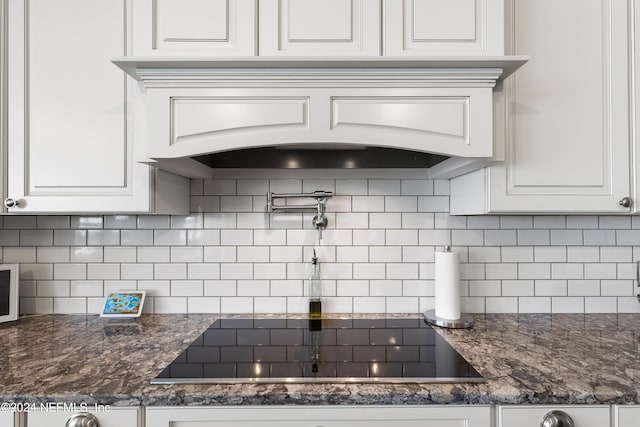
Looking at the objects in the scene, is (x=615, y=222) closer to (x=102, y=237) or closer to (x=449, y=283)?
(x=449, y=283)

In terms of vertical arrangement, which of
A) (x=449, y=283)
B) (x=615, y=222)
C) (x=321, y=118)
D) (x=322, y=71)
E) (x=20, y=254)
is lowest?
(x=449, y=283)

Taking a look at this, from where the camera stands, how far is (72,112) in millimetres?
1247

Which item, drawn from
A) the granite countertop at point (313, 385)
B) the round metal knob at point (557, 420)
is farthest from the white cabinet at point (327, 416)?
the round metal knob at point (557, 420)

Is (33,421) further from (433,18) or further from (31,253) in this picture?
(433,18)

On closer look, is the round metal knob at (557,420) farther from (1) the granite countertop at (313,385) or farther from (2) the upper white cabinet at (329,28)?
(2) the upper white cabinet at (329,28)

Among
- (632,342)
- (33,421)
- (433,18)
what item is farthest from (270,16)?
(632,342)

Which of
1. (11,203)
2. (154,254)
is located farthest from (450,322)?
(11,203)

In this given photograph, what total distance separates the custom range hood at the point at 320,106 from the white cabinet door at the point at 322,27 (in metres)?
0.09

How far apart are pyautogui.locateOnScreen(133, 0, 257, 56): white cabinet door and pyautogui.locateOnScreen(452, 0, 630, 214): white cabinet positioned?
3.02 feet

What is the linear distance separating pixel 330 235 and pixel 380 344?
1.76ft

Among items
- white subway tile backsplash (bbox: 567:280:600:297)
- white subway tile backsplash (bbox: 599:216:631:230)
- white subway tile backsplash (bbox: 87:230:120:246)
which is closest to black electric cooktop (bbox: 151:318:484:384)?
white subway tile backsplash (bbox: 87:230:120:246)

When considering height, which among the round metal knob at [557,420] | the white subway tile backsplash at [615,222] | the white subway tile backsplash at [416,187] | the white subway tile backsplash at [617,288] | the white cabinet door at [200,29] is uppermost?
the white cabinet door at [200,29]

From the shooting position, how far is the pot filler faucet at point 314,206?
1542 mm

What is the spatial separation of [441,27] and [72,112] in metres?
1.31
